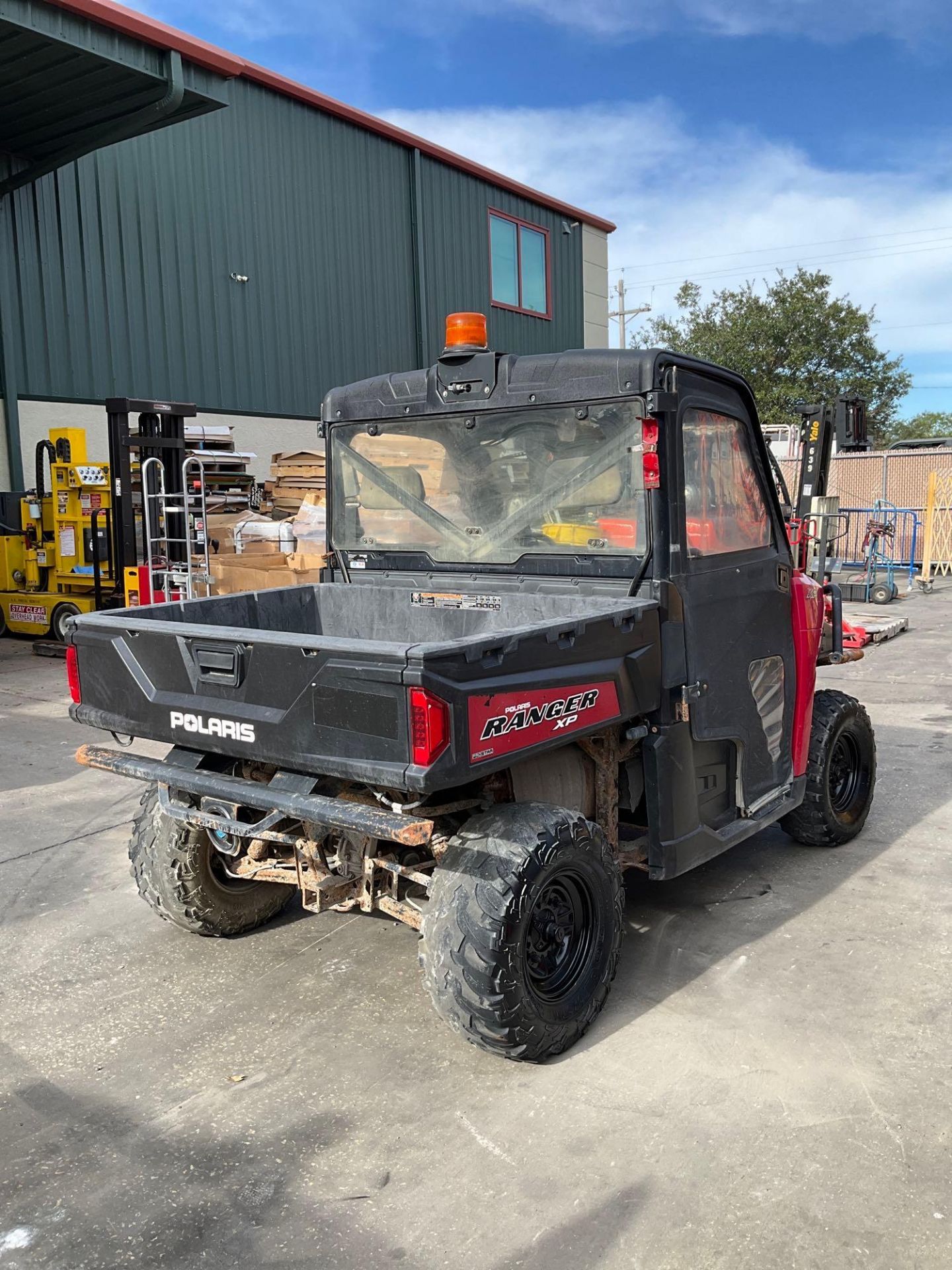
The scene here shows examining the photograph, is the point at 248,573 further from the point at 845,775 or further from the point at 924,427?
the point at 924,427

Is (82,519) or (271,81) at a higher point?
(271,81)

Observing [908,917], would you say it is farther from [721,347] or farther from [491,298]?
[721,347]

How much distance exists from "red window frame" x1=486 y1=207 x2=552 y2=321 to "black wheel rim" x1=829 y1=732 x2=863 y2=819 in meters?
16.3

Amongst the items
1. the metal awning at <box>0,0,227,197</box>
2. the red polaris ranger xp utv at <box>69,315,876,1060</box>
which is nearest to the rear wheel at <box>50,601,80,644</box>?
the metal awning at <box>0,0,227,197</box>

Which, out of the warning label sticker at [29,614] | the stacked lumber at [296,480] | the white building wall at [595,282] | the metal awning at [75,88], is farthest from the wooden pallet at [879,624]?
the white building wall at [595,282]

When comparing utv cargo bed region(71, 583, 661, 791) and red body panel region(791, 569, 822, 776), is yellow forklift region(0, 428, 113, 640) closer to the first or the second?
utv cargo bed region(71, 583, 661, 791)

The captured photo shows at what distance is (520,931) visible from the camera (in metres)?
3.23

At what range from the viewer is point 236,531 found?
12.9m

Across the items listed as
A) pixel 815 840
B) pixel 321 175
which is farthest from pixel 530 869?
pixel 321 175

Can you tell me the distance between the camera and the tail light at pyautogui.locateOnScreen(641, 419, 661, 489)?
12.3 feet

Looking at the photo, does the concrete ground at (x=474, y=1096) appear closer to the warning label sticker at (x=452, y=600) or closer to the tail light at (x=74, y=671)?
the tail light at (x=74, y=671)

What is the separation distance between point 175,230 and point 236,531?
4.87 meters

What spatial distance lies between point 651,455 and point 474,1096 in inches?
88.8

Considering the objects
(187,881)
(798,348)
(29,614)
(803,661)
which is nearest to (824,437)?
(803,661)
